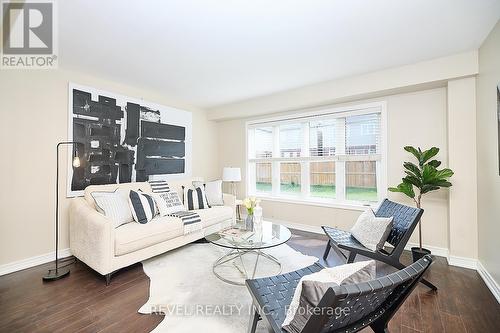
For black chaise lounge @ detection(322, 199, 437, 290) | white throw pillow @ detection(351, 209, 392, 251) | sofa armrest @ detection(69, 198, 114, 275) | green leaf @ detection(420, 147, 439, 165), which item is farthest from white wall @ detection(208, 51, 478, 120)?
sofa armrest @ detection(69, 198, 114, 275)

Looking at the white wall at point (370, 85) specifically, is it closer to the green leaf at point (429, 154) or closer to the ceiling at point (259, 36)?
the ceiling at point (259, 36)

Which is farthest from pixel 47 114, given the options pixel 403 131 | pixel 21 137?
pixel 403 131

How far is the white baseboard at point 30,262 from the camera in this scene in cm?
261

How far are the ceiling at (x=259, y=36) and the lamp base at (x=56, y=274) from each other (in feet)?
8.33

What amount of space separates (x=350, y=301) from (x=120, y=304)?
2053 mm

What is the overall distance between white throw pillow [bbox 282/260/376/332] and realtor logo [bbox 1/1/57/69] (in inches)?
110

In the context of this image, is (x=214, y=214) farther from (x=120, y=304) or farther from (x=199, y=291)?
(x=120, y=304)

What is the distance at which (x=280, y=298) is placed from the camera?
1.46 metres

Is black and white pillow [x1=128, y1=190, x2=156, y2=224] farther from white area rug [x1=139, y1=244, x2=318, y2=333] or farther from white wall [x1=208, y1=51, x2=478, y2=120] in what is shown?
white wall [x1=208, y1=51, x2=478, y2=120]

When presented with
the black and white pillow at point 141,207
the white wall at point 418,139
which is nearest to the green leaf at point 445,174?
the white wall at point 418,139

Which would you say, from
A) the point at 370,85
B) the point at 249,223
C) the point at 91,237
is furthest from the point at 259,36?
the point at 91,237

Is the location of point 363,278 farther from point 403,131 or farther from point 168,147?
point 168,147

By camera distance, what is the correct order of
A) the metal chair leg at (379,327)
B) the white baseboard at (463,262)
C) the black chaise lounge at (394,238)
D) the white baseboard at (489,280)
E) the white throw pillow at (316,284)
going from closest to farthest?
the white throw pillow at (316,284), the metal chair leg at (379,327), the white baseboard at (489,280), the black chaise lounge at (394,238), the white baseboard at (463,262)

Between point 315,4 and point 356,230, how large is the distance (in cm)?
237
